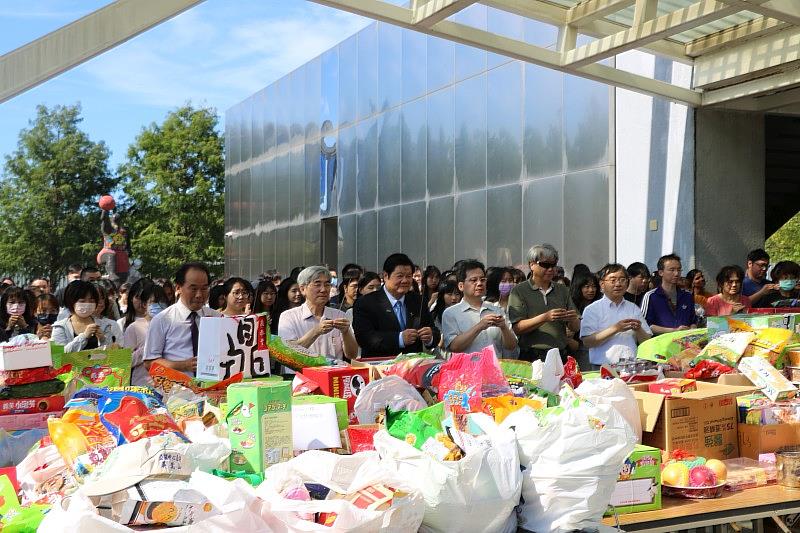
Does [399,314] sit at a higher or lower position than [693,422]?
higher

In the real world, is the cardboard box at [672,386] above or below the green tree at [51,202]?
below

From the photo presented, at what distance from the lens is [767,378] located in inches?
194

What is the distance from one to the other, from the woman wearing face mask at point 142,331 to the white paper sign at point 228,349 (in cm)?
66

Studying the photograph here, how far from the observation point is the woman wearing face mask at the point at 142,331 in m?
6.03

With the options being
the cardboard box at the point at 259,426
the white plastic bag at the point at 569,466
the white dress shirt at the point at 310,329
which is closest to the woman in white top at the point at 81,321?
the white dress shirt at the point at 310,329

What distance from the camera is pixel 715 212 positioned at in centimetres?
1235

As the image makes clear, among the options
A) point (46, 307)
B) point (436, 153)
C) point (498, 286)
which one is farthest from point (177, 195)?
point (498, 286)

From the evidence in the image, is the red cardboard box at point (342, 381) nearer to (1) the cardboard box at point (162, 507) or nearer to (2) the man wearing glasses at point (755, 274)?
(1) the cardboard box at point (162, 507)

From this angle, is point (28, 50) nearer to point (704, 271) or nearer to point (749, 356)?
point (749, 356)

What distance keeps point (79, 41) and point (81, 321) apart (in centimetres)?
280

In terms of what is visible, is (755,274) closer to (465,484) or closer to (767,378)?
(767,378)

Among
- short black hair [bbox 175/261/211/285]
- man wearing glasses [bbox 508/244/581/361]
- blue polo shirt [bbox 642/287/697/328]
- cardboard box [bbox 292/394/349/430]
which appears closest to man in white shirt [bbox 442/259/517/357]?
man wearing glasses [bbox 508/244/581/361]

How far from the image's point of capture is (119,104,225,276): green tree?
42062 millimetres

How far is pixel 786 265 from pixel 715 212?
305 centimetres
